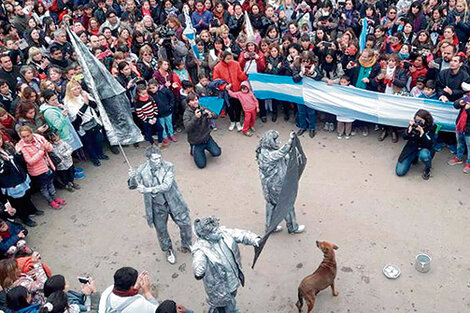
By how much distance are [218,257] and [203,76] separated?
5.43m

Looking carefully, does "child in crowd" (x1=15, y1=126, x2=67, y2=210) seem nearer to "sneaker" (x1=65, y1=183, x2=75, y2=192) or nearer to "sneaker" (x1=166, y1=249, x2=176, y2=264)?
"sneaker" (x1=65, y1=183, x2=75, y2=192)

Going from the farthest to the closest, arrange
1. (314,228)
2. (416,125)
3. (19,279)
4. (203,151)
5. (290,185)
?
1. (203,151)
2. (416,125)
3. (314,228)
4. (290,185)
5. (19,279)

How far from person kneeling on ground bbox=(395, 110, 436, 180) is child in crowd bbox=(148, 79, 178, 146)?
4247mm

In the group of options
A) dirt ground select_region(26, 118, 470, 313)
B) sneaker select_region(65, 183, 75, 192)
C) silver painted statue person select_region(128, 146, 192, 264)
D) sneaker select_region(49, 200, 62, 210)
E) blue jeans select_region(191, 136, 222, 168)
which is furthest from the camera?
blue jeans select_region(191, 136, 222, 168)

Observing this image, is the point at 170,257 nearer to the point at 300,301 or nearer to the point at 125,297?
the point at 300,301

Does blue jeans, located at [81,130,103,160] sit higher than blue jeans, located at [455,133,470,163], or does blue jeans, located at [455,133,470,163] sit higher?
blue jeans, located at [81,130,103,160]

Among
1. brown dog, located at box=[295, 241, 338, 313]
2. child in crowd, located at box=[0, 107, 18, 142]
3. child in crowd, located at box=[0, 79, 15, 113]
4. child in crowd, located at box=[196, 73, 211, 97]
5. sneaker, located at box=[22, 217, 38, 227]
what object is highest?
child in crowd, located at box=[0, 79, 15, 113]

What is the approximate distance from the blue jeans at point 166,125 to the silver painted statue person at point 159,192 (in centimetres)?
300

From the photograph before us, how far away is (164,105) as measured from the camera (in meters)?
8.96

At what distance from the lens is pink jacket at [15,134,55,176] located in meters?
7.18

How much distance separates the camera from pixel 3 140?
718 centimetres

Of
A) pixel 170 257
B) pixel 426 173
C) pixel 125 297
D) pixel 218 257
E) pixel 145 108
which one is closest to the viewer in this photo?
pixel 125 297

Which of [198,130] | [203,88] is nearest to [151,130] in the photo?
[203,88]

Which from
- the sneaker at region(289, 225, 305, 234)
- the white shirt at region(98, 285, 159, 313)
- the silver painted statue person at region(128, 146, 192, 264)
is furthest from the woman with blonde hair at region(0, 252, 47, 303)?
the sneaker at region(289, 225, 305, 234)
